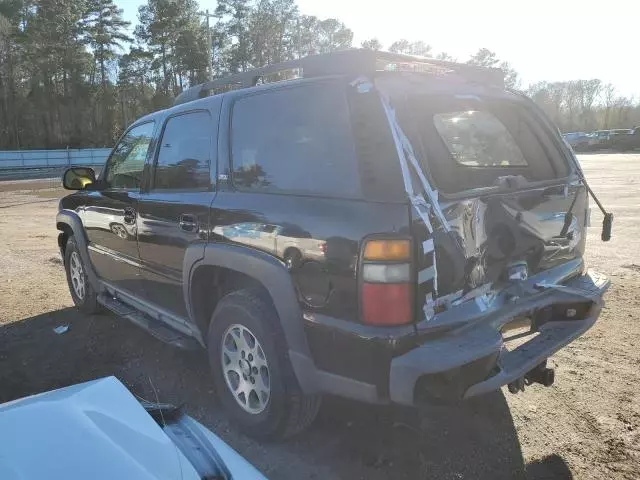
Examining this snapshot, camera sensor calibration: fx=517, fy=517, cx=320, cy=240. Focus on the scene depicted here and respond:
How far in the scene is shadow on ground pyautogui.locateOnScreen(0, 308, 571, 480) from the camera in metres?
2.71

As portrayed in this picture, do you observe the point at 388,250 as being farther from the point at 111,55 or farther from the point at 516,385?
the point at 111,55

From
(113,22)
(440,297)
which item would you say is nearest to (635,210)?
(440,297)

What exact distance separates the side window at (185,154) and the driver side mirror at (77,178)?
141cm

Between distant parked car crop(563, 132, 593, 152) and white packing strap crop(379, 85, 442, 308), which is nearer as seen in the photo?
white packing strap crop(379, 85, 442, 308)

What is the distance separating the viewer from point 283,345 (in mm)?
2732

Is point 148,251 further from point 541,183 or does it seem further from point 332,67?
point 541,183

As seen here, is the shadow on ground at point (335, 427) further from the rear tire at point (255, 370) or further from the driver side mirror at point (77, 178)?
the driver side mirror at point (77, 178)

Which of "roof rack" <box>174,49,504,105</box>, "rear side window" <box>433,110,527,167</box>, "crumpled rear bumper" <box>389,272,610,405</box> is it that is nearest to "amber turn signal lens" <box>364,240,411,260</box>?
"crumpled rear bumper" <box>389,272,610,405</box>

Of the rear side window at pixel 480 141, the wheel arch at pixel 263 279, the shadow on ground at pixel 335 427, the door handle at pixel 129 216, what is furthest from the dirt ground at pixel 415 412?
the rear side window at pixel 480 141

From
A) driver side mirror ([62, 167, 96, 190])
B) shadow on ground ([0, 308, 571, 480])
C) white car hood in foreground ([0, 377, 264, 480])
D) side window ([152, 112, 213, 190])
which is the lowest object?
shadow on ground ([0, 308, 571, 480])

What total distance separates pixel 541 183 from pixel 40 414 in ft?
9.07

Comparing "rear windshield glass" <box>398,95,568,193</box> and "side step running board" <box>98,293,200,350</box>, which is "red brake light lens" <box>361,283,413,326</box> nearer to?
"rear windshield glass" <box>398,95,568,193</box>

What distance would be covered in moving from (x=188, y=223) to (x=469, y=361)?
74.4 inches

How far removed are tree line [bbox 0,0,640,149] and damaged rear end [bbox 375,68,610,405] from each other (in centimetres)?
4573
